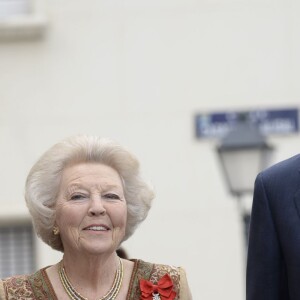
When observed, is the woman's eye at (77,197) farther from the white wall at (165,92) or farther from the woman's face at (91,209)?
the white wall at (165,92)

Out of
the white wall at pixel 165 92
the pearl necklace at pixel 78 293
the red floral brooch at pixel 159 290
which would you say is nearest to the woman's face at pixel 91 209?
the pearl necklace at pixel 78 293

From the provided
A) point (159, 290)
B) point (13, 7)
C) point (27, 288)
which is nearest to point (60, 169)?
point (27, 288)

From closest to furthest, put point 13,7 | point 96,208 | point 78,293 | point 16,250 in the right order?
1. point 96,208
2. point 78,293
3. point 13,7
4. point 16,250

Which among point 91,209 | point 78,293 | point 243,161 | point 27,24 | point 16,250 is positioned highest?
point 27,24

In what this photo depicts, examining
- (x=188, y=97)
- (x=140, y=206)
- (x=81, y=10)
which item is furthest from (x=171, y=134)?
(x=140, y=206)

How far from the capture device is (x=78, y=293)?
241 inches

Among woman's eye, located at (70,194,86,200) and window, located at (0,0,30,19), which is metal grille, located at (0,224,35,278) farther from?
woman's eye, located at (70,194,86,200)

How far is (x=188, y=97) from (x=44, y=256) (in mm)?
1809

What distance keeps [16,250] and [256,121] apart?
2.49 metres

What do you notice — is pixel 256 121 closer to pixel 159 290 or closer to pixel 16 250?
pixel 16 250

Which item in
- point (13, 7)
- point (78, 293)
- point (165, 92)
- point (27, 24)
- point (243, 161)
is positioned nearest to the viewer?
point (78, 293)

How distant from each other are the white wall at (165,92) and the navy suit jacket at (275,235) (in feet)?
28.2

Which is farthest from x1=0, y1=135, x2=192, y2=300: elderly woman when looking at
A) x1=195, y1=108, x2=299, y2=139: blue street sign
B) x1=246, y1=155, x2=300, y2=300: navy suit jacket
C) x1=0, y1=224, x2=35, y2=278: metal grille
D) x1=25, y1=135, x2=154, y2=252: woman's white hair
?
x1=0, y1=224, x2=35, y2=278: metal grille

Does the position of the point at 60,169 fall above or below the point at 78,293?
above
